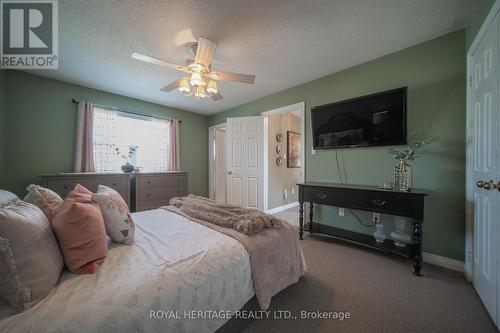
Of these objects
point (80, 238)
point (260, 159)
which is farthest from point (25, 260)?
point (260, 159)

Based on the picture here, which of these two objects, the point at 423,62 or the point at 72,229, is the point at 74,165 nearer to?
the point at 72,229

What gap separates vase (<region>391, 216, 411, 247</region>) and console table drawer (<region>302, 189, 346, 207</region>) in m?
0.62

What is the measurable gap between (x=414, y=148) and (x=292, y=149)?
2970mm

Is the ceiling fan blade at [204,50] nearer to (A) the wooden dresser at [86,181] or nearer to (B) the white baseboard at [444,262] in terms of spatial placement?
(A) the wooden dresser at [86,181]

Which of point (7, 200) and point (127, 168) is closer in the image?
point (7, 200)

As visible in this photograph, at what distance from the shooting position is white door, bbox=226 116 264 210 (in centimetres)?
377

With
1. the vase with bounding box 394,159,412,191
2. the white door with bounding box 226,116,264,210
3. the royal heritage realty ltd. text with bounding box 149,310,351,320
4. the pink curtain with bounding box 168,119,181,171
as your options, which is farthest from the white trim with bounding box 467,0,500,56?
the pink curtain with bounding box 168,119,181,171

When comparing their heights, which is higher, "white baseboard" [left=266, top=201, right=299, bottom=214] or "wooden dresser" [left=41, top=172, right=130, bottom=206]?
"wooden dresser" [left=41, top=172, right=130, bottom=206]

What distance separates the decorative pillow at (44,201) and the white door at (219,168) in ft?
12.5

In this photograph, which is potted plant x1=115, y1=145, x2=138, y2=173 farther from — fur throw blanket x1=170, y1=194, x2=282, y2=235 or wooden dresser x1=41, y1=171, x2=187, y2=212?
fur throw blanket x1=170, y1=194, x2=282, y2=235

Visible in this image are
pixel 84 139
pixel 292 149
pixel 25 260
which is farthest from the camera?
pixel 292 149

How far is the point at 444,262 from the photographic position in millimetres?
1973

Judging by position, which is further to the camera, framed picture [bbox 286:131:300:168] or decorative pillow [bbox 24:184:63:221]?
framed picture [bbox 286:131:300:168]

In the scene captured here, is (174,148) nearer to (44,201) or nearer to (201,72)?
(201,72)
